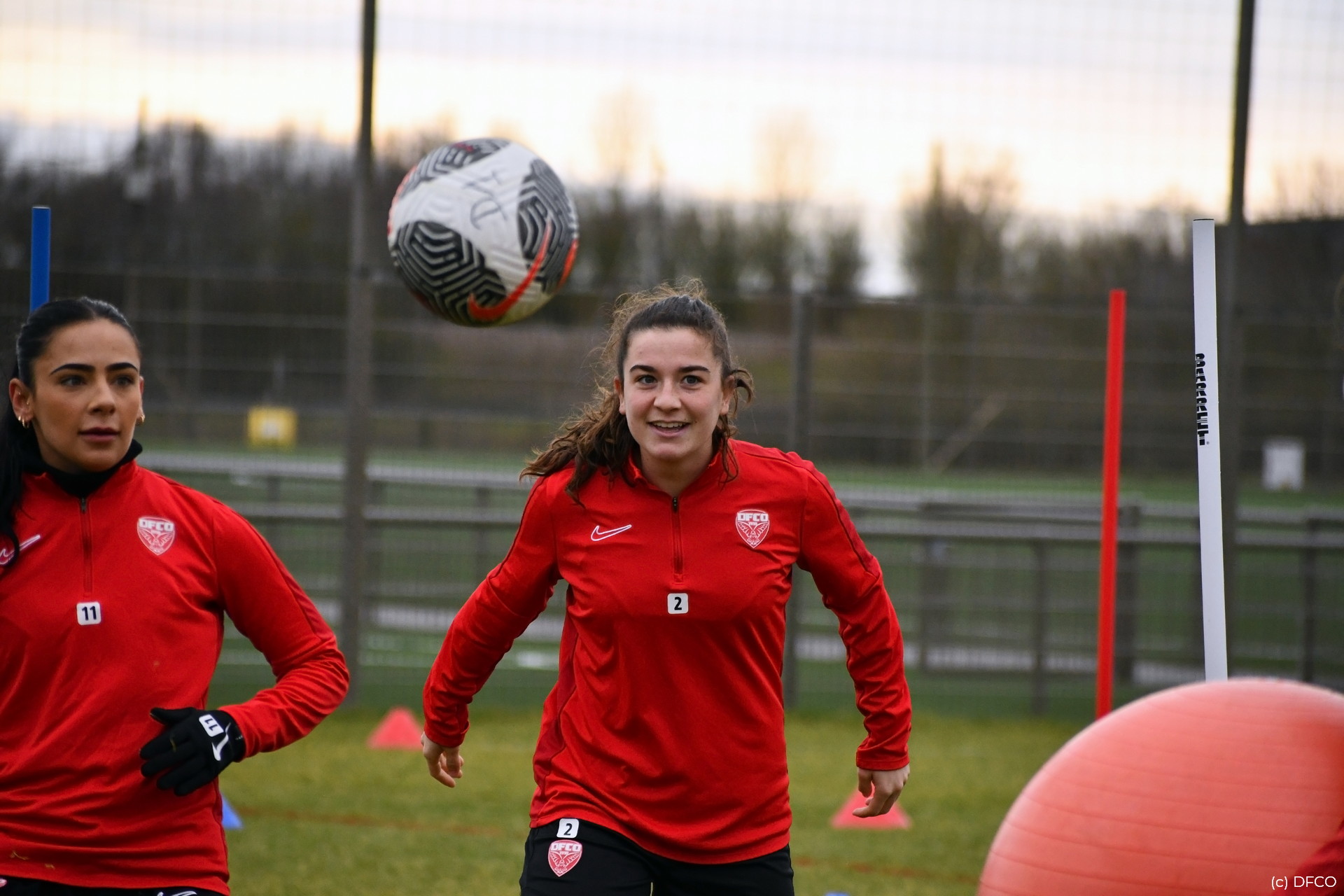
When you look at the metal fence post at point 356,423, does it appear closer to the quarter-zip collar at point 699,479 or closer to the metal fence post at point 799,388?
the metal fence post at point 799,388

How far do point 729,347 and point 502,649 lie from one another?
0.94 m

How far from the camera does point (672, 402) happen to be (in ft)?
11.1

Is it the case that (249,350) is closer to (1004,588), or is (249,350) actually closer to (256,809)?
(256,809)

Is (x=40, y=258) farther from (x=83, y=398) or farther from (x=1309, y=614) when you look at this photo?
(x=1309, y=614)

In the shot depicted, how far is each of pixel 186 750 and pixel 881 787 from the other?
1.62 metres

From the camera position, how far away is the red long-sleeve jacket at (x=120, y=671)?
3002 millimetres

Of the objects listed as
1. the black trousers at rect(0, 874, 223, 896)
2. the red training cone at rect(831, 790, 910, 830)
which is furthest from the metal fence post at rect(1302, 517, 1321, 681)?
the black trousers at rect(0, 874, 223, 896)

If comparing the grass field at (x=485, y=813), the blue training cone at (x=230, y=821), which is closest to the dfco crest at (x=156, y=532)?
the grass field at (x=485, y=813)

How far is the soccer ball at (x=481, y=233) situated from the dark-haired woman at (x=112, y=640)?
4.87 feet

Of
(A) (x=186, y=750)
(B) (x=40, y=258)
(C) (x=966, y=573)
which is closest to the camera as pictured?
(A) (x=186, y=750)

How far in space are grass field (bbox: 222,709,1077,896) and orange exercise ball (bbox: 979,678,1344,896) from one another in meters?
2.74

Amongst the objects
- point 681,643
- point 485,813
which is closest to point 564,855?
point 681,643

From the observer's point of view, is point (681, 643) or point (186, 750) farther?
point (681, 643)

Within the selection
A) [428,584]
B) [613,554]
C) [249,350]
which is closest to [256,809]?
[428,584]
